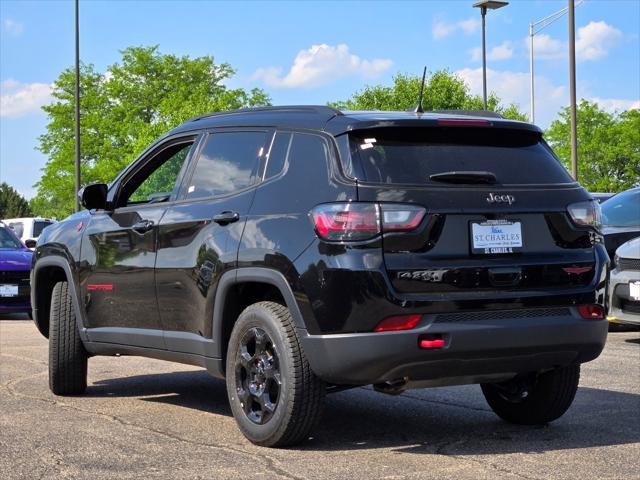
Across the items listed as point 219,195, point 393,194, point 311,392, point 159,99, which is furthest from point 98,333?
point 159,99

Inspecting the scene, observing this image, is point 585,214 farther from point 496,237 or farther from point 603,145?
point 603,145

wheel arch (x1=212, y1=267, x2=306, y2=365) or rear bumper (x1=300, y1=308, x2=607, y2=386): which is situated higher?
wheel arch (x1=212, y1=267, x2=306, y2=365)

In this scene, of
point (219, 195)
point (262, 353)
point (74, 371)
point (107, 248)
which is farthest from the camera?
point (74, 371)

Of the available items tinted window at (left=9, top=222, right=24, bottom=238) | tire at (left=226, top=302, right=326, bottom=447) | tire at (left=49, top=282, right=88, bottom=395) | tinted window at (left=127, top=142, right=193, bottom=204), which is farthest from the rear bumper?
tinted window at (left=9, top=222, right=24, bottom=238)

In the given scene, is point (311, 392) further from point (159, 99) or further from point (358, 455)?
point (159, 99)

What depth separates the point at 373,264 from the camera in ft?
17.1

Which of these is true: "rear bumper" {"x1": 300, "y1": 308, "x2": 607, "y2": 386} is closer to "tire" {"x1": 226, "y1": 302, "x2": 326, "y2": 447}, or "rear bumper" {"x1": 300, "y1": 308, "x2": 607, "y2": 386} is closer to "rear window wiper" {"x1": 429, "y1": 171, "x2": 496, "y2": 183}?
"tire" {"x1": 226, "y1": 302, "x2": 326, "y2": 447}

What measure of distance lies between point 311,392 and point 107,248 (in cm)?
227

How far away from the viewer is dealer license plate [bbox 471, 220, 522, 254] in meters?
5.44

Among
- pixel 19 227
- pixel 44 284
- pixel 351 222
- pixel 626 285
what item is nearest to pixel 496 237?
pixel 351 222

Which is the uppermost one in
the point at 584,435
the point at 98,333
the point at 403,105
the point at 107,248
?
the point at 403,105

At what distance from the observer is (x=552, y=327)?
5527 mm

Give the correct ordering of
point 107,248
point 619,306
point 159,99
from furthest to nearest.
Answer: point 159,99 < point 619,306 < point 107,248

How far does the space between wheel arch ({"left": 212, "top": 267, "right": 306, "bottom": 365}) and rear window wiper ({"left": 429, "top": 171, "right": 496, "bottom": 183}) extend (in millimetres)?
923
